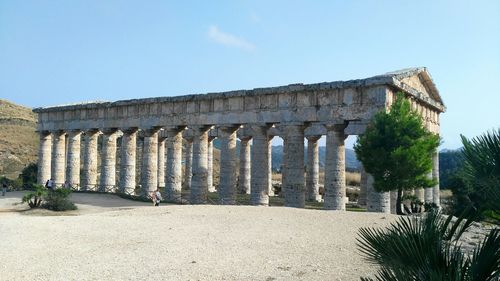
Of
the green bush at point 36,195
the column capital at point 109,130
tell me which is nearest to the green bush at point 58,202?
the green bush at point 36,195

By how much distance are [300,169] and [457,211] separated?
21.0 meters

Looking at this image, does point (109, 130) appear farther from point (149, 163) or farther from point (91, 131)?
point (149, 163)

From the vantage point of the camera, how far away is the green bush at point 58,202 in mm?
23094

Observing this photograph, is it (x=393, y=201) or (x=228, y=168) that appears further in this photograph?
(x=228, y=168)

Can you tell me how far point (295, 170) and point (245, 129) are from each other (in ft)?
39.5

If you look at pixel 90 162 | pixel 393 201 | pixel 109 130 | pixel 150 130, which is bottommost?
pixel 393 201

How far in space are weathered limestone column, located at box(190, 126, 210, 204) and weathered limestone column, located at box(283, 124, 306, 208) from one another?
6.12m

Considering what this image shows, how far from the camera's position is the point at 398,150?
64.5 ft

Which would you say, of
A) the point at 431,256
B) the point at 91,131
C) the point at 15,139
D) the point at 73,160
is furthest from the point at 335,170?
the point at 15,139

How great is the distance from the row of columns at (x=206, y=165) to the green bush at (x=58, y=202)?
7978mm

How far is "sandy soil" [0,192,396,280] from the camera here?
9844mm

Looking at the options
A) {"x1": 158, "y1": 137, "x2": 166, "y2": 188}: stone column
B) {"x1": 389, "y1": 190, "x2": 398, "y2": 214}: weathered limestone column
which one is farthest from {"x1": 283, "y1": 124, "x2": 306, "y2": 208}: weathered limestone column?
{"x1": 158, "y1": 137, "x2": 166, "y2": 188}: stone column

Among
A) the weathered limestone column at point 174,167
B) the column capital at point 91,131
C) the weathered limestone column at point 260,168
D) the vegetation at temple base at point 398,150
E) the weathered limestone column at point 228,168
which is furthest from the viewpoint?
the column capital at point 91,131

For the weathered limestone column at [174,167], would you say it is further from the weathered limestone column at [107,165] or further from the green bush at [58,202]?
the green bush at [58,202]
